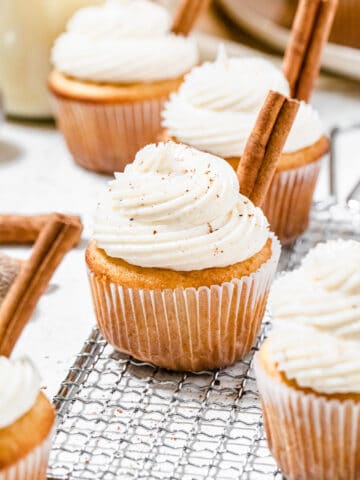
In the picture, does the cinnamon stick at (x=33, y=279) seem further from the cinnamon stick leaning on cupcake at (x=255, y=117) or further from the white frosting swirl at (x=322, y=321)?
the cinnamon stick leaning on cupcake at (x=255, y=117)

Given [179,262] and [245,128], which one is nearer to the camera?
[179,262]

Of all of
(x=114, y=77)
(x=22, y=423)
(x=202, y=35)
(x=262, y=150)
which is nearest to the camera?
(x=22, y=423)

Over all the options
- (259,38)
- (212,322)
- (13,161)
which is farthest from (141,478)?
(259,38)

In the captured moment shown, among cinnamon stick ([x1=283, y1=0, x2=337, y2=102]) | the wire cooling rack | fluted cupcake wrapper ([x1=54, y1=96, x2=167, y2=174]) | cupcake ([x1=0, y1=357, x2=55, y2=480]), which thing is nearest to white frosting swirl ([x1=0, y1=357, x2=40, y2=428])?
cupcake ([x1=0, y1=357, x2=55, y2=480])

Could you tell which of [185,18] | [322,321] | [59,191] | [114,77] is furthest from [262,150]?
[185,18]

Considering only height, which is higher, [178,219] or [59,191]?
[178,219]

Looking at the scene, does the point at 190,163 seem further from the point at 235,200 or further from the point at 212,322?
the point at 212,322

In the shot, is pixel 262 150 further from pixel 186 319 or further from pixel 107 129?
pixel 107 129
